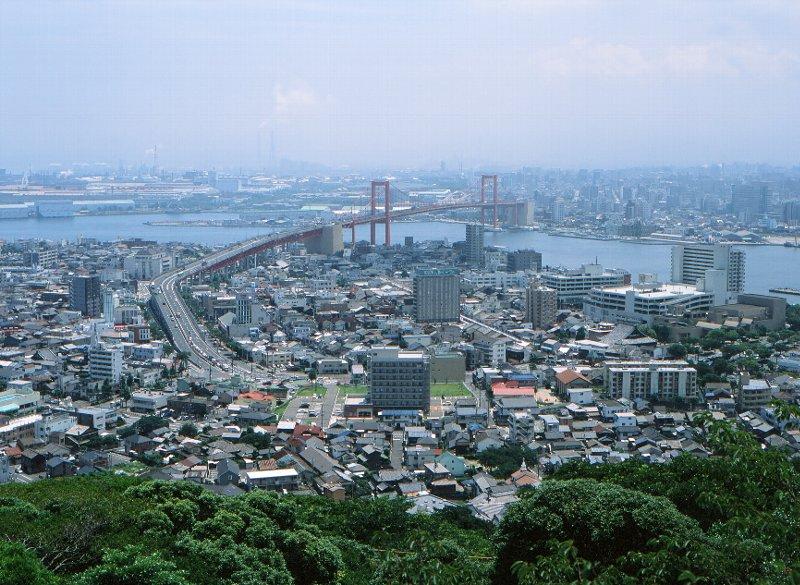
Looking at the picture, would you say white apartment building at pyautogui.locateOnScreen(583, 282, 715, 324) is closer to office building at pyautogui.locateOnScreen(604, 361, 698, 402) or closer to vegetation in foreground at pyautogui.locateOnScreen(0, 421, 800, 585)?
office building at pyautogui.locateOnScreen(604, 361, 698, 402)

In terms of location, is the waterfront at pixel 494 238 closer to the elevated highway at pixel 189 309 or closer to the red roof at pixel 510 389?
the elevated highway at pixel 189 309

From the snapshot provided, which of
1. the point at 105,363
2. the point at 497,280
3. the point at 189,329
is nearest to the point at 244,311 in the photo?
the point at 189,329

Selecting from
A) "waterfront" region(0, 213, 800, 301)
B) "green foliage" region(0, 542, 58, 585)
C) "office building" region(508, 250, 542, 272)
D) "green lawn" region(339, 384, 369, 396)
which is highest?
"green foliage" region(0, 542, 58, 585)

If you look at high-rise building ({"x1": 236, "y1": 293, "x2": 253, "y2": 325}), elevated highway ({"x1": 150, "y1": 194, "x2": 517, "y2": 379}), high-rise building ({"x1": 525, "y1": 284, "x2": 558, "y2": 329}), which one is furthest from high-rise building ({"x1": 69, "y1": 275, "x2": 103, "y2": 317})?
high-rise building ({"x1": 525, "y1": 284, "x2": 558, "y2": 329})

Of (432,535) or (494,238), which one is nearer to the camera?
(432,535)

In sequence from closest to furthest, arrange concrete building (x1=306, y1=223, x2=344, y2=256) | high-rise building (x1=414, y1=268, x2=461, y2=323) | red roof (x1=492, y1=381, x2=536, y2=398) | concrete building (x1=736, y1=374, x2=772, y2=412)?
concrete building (x1=736, y1=374, x2=772, y2=412) < red roof (x1=492, y1=381, x2=536, y2=398) < high-rise building (x1=414, y1=268, x2=461, y2=323) < concrete building (x1=306, y1=223, x2=344, y2=256)

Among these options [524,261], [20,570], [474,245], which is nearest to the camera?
[20,570]

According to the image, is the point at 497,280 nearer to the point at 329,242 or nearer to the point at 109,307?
the point at 329,242

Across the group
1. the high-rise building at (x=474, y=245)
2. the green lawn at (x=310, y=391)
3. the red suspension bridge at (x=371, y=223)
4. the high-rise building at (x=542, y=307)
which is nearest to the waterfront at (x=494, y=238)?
the red suspension bridge at (x=371, y=223)

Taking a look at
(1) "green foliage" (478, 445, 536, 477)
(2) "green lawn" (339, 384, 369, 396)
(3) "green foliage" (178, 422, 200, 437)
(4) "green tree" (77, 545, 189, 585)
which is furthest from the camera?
(2) "green lawn" (339, 384, 369, 396)
